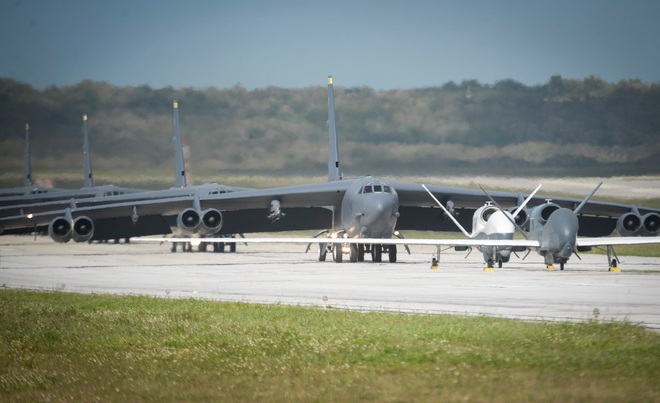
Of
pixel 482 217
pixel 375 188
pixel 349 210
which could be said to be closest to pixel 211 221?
pixel 349 210

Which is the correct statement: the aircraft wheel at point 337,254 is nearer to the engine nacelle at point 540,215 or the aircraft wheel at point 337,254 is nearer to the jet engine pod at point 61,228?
the engine nacelle at point 540,215

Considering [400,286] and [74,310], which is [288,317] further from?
[400,286]

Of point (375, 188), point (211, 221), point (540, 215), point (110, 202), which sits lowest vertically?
point (540, 215)

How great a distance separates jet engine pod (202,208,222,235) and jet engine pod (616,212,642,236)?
15.3 metres

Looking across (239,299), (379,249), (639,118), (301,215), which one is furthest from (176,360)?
(639,118)

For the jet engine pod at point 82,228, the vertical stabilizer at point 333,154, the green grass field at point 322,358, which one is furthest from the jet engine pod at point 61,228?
the green grass field at point 322,358

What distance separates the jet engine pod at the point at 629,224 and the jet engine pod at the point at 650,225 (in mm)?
154

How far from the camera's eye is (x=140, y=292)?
21.8 meters

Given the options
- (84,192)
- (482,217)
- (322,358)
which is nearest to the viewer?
(322,358)

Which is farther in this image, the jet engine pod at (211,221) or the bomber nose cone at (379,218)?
the jet engine pod at (211,221)

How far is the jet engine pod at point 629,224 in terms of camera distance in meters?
37.8

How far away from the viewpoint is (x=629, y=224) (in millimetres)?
37938

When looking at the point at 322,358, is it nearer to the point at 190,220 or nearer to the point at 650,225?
the point at 650,225

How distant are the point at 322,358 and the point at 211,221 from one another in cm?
3060
